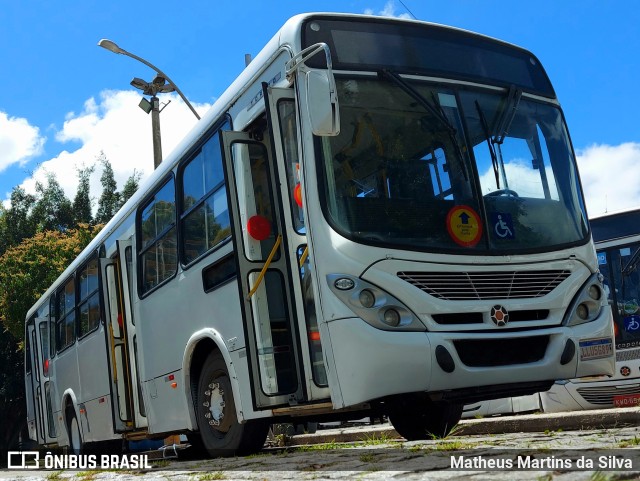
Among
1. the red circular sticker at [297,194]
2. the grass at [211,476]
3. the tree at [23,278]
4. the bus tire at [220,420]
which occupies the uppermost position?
the tree at [23,278]

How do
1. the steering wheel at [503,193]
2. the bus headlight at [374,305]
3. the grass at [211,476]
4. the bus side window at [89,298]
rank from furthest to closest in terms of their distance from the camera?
the bus side window at [89,298] → the steering wheel at [503,193] → the bus headlight at [374,305] → the grass at [211,476]

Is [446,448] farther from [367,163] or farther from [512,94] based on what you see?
[512,94]

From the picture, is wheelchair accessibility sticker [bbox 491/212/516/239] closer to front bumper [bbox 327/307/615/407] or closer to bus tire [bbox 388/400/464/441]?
front bumper [bbox 327/307/615/407]

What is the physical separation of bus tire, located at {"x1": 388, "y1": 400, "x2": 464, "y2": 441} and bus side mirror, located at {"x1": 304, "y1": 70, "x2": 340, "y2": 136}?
3334 mm

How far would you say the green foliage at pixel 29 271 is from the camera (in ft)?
98.4

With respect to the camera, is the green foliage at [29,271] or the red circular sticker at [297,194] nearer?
the red circular sticker at [297,194]

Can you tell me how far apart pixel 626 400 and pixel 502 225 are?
759 centimetres

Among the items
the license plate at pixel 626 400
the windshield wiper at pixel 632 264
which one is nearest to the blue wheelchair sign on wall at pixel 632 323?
the windshield wiper at pixel 632 264

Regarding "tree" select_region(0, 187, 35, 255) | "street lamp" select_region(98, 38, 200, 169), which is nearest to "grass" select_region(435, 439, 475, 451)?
"street lamp" select_region(98, 38, 200, 169)

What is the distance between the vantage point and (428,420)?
28.0ft

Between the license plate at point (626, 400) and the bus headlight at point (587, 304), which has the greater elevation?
the bus headlight at point (587, 304)

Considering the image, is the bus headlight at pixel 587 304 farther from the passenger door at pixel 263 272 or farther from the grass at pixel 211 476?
the grass at pixel 211 476

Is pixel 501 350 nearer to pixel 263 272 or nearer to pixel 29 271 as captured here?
pixel 263 272

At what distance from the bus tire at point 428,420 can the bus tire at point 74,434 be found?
656 cm
